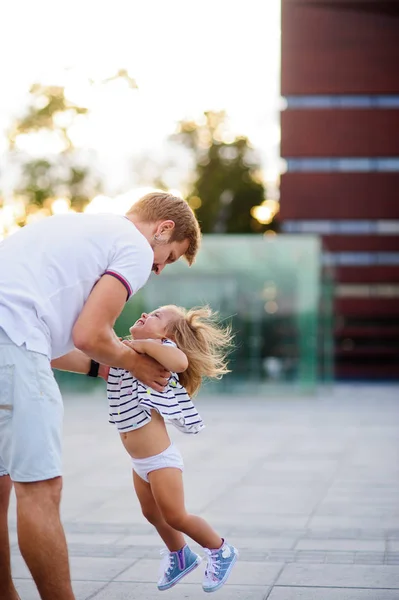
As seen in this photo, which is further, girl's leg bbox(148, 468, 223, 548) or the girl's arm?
girl's leg bbox(148, 468, 223, 548)

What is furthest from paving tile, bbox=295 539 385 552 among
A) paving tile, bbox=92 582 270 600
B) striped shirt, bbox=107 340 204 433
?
striped shirt, bbox=107 340 204 433

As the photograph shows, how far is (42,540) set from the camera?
350cm

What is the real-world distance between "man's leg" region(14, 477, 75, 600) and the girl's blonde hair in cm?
118

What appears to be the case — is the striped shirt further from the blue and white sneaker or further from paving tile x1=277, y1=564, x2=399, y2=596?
paving tile x1=277, y1=564, x2=399, y2=596

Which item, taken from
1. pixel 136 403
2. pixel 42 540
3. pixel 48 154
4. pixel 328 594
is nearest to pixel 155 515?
pixel 136 403

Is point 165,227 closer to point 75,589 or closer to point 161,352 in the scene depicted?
point 161,352

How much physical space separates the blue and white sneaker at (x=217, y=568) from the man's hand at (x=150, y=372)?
31.6 inches

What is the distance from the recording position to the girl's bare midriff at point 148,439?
4.35m

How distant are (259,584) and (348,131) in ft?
138

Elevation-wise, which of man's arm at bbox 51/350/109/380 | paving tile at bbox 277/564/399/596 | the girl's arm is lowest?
paving tile at bbox 277/564/399/596

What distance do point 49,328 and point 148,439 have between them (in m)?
0.89

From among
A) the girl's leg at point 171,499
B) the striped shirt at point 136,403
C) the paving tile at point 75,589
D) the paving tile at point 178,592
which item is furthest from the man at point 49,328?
the paving tile at point 178,592

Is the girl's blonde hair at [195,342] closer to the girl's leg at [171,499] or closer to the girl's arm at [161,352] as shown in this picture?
the girl's arm at [161,352]

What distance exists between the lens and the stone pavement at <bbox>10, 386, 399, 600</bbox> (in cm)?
492
